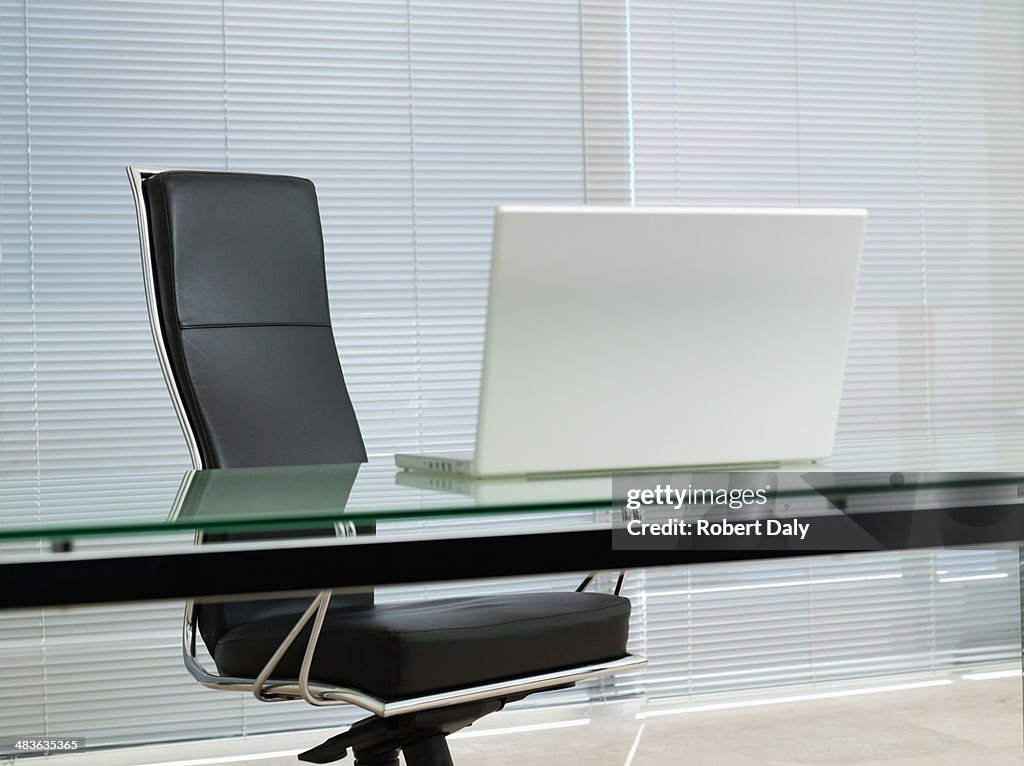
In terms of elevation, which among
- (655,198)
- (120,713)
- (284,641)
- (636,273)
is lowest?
(120,713)

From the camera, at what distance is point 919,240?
360 centimetres

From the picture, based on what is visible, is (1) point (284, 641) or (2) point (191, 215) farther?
(2) point (191, 215)

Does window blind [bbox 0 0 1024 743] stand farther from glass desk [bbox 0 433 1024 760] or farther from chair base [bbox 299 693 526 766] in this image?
glass desk [bbox 0 433 1024 760]

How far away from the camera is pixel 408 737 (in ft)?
4.80

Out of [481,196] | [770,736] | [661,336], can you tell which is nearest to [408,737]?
[661,336]

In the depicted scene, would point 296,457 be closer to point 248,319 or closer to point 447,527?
point 248,319

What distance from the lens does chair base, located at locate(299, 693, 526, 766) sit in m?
1.42

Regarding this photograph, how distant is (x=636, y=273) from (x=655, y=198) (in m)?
2.41

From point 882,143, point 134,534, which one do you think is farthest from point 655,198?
point 134,534

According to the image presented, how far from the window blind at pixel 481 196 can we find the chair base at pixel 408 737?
3.78 feet

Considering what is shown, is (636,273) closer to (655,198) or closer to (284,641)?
(284,641)

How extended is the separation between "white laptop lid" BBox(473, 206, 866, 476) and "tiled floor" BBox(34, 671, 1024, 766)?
190 cm

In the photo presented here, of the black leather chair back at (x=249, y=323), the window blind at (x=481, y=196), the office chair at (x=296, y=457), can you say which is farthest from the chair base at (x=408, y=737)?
the window blind at (x=481, y=196)

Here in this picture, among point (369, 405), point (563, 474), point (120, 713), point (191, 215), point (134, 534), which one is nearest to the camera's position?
point (134, 534)
